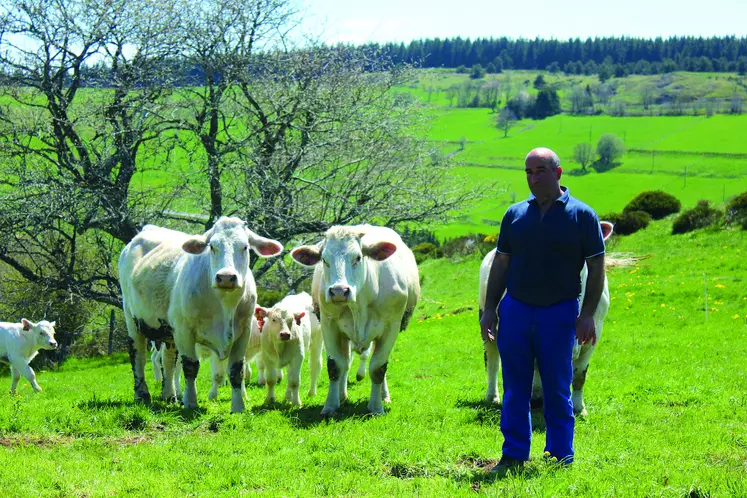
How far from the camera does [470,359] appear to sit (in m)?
17.2

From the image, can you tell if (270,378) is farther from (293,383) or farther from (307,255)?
(307,255)

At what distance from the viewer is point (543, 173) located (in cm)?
636

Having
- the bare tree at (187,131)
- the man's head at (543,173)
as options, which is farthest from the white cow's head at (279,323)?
the bare tree at (187,131)

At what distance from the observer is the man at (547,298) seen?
635 centimetres

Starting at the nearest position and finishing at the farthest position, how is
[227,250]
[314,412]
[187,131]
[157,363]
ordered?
1. [227,250]
2. [314,412]
3. [157,363]
4. [187,131]

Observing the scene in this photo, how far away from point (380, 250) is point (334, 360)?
1574 mm

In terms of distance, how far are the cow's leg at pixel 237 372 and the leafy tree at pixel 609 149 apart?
101774mm

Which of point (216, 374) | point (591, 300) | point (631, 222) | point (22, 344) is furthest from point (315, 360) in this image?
point (631, 222)

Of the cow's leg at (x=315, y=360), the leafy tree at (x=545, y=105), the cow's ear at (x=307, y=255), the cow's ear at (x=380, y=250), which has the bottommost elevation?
the cow's leg at (x=315, y=360)

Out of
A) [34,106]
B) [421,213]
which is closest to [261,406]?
[421,213]

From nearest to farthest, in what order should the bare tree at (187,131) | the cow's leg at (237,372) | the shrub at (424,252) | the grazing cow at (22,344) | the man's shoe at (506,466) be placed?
the man's shoe at (506,466) < the cow's leg at (237,372) < the grazing cow at (22,344) < the bare tree at (187,131) < the shrub at (424,252)

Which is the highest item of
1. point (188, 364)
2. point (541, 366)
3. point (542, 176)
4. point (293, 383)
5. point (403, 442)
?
point (542, 176)

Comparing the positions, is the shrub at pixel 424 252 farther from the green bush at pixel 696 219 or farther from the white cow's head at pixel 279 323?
the white cow's head at pixel 279 323

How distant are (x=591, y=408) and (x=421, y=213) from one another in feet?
46.5
